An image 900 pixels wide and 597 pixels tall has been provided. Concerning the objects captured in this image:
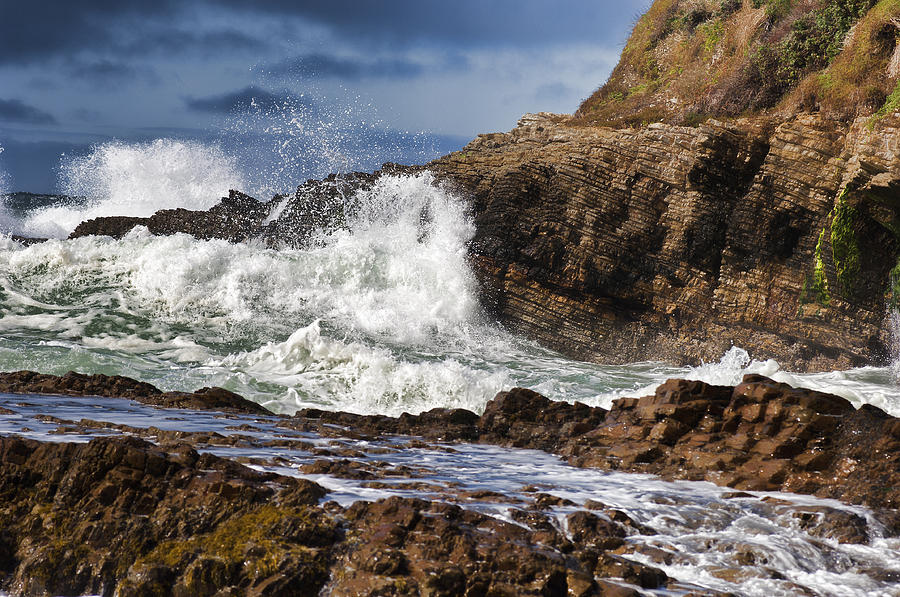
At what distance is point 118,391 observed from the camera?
6953 mm

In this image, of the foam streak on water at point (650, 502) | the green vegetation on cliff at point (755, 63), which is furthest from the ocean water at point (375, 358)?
the green vegetation on cliff at point (755, 63)

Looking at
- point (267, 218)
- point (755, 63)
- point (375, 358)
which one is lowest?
point (375, 358)

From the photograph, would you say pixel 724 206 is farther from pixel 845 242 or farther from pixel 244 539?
pixel 244 539

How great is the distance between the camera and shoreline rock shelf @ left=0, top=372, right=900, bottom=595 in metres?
2.77

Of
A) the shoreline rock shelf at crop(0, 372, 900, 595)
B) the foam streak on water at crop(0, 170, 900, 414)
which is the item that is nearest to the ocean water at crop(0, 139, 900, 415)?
the foam streak on water at crop(0, 170, 900, 414)

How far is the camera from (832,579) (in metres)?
3.04

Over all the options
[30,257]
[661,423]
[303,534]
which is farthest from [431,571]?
[30,257]

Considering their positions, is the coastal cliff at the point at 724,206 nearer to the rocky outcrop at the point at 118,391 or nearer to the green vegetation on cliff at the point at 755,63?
the green vegetation on cliff at the point at 755,63

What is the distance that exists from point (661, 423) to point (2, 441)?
4025 mm

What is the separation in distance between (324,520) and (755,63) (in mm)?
14062

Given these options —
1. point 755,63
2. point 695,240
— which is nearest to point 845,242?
point 695,240

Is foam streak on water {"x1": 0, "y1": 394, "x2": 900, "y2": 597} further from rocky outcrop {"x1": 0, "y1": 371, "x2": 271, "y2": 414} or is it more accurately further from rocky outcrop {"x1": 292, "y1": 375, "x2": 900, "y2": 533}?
rocky outcrop {"x1": 0, "y1": 371, "x2": 271, "y2": 414}

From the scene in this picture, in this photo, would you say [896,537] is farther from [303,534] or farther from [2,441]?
[2,441]

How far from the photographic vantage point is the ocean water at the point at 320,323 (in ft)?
31.0
